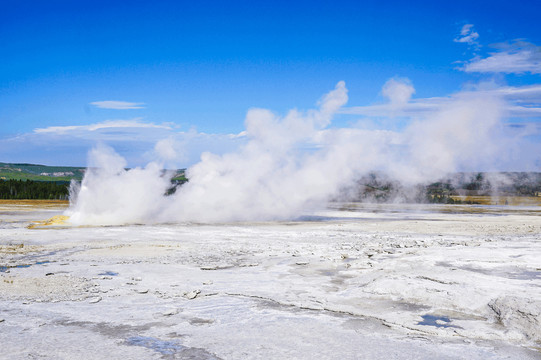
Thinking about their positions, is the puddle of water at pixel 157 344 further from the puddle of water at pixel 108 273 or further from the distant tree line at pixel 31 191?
the distant tree line at pixel 31 191

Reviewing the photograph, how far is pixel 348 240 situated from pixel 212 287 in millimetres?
11064

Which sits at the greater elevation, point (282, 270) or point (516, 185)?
point (516, 185)

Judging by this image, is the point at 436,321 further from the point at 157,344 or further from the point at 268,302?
the point at 157,344

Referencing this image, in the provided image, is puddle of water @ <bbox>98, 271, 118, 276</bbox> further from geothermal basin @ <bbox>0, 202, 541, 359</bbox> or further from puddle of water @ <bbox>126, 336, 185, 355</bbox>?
puddle of water @ <bbox>126, 336, 185, 355</bbox>

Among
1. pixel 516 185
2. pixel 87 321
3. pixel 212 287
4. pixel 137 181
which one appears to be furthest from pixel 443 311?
pixel 516 185


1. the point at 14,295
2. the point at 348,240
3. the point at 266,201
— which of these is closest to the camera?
the point at 14,295

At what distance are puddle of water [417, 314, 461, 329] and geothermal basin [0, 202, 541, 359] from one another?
34 mm

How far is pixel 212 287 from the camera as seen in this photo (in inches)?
422

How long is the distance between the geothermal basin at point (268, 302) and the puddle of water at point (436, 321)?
3 cm

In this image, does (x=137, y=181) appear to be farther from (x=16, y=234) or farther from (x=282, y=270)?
(x=282, y=270)

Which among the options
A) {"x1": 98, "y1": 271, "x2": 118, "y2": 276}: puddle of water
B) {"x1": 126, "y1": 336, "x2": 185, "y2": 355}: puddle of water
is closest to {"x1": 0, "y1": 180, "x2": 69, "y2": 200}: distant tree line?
{"x1": 98, "y1": 271, "x2": 118, "y2": 276}: puddle of water

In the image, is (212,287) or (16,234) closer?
(212,287)

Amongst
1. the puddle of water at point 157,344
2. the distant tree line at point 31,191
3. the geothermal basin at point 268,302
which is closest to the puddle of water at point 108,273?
the geothermal basin at point 268,302

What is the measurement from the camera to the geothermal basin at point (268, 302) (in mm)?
6914
